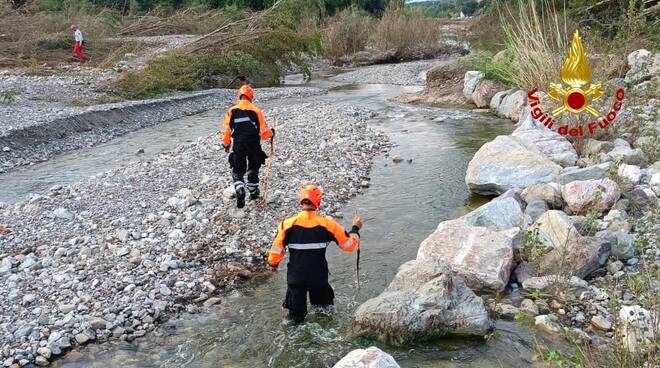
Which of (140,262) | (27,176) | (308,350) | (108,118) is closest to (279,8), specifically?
(108,118)

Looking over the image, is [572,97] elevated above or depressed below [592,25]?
below

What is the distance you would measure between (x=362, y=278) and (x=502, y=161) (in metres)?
3.61

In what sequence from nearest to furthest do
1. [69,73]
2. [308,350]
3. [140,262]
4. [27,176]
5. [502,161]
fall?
[308,350]
[140,262]
[502,161]
[27,176]
[69,73]

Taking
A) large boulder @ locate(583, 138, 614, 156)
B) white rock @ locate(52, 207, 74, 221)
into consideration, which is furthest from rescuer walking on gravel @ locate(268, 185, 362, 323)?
large boulder @ locate(583, 138, 614, 156)

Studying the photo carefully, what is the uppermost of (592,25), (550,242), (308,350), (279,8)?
(279,8)

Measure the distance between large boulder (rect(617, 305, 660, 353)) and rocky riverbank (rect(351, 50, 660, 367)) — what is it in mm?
17

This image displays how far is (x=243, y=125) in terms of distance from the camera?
8289mm

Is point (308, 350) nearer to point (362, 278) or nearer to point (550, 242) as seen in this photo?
point (362, 278)

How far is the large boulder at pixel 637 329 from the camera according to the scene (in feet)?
11.9

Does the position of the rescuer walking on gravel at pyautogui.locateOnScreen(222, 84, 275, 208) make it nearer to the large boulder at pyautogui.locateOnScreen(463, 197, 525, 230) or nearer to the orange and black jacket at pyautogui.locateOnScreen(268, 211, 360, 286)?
the orange and black jacket at pyautogui.locateOnScreen(268, 211, 360, 286)

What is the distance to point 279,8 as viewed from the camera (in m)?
24.6

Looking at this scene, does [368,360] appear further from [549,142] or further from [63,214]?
[549,142]

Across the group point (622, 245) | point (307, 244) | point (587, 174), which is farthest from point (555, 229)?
point (307, 244)

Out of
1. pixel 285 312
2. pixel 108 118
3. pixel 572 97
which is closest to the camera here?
pixel 285 312
